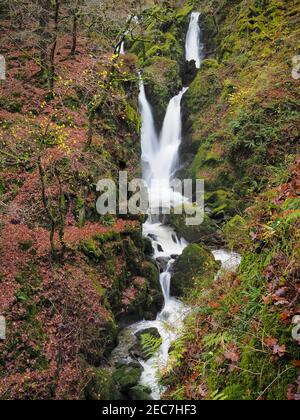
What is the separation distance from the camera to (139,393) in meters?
8.03

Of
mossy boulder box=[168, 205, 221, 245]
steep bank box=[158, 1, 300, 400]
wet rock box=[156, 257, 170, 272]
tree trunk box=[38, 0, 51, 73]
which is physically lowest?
wet rock box=[156, 257, 170, 272]

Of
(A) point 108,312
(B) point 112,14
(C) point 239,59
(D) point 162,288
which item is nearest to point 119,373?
(A) point 108,312

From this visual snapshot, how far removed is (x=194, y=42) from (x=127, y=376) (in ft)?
82.9

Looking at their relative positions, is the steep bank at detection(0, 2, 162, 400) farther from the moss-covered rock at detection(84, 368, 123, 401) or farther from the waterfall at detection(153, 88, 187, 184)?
the waterfall at detection(153, 88, 187, 184)

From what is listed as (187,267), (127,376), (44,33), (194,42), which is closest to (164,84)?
(194,42)

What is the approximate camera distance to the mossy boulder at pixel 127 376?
834cm

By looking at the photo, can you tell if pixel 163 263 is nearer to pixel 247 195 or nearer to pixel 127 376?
pixel 247 195

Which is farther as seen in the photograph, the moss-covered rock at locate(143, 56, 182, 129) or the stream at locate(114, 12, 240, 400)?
the moss-covered rock at locate(143, 56, 182, 129)

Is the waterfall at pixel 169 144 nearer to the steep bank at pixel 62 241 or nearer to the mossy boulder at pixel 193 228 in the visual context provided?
the mossy boulder at pixel 193 228

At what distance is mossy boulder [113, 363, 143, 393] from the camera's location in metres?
8.34

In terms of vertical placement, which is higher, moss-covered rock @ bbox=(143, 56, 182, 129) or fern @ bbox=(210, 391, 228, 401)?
moss-covered rock @ bbox=(143, 56, 182, 129)

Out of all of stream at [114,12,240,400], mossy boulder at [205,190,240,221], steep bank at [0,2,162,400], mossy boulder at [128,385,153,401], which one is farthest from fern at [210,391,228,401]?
mossy boulder at [205,190,240,221]

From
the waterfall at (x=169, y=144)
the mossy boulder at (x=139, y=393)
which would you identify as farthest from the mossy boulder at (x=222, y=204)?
the mossy boulder at (x=139, y=393)

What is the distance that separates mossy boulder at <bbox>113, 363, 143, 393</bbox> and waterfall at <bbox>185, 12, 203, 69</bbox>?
2331 cm
